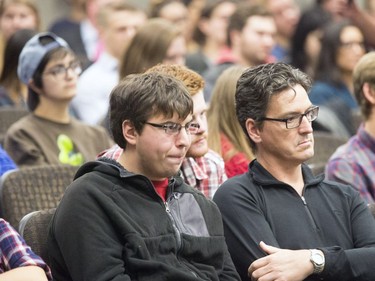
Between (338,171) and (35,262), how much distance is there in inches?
73.6

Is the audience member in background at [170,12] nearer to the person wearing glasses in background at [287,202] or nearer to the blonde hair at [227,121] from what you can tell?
the blonde hair at [227,121]

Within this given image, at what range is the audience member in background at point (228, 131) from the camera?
4770 millimetres

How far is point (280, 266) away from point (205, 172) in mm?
864

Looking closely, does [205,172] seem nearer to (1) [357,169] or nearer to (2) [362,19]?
(1) [357,169]

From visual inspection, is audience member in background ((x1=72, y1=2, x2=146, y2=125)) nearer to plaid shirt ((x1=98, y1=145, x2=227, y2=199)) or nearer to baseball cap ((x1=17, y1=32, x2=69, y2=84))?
baseball cap ((x1=17, y1=32, x2=69, y2=84))

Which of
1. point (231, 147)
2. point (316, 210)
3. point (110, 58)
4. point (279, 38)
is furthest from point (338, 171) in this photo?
point (279, 38)

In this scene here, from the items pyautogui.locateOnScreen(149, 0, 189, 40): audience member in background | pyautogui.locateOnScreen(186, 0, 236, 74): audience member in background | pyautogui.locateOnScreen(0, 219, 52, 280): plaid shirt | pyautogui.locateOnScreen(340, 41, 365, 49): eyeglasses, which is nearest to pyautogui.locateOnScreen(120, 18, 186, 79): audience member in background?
pyautogui.locateOnScreen(340, 41, 365, 49): eyeglasses

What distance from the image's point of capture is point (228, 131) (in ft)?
15.8

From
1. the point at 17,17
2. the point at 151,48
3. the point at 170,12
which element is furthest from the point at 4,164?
the point at 170,12

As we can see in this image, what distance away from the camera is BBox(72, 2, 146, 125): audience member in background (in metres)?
7.55

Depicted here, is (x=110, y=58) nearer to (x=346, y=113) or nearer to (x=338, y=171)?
(x=346, y=113)

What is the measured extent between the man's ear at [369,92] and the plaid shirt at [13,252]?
2.14 metres

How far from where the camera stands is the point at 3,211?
4.32 metres

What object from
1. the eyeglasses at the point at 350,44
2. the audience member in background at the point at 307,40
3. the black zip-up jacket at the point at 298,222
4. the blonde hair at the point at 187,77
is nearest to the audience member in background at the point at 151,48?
the eyeglasses at the point at 350,44
